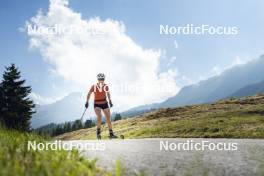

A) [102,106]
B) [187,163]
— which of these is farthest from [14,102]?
[187,163]

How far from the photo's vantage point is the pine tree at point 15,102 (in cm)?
5925

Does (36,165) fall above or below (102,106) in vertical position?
below

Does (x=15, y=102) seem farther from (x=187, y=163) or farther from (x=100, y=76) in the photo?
(x=187, y=163)

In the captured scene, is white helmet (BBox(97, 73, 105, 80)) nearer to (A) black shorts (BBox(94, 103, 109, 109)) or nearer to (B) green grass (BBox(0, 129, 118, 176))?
(A) black shorts (BBox(94, 103, 109, 109))

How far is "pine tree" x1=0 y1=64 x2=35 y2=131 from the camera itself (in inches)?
2333

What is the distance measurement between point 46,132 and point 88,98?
7676mm

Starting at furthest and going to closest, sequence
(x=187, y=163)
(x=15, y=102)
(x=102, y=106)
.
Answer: (x=15, y=102) → (x=102, y=106) → (x=187, y=163)

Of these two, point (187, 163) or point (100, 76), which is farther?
point (100, 76)

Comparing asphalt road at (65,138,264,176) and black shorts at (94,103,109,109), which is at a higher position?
black shorts at (94,103,109,109)

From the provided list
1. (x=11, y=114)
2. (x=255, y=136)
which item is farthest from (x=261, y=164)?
(x=11, y=114)

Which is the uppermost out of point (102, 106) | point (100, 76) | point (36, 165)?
point (100, 76)

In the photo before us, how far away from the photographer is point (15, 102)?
62.2m

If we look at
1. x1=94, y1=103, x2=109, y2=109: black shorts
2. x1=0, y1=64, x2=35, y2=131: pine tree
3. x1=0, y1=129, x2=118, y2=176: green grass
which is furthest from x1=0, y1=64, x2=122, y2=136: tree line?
x1=0, y1=129, x2=118, y2=176: green grass

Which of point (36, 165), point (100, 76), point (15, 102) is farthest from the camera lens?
point (15, 102)
